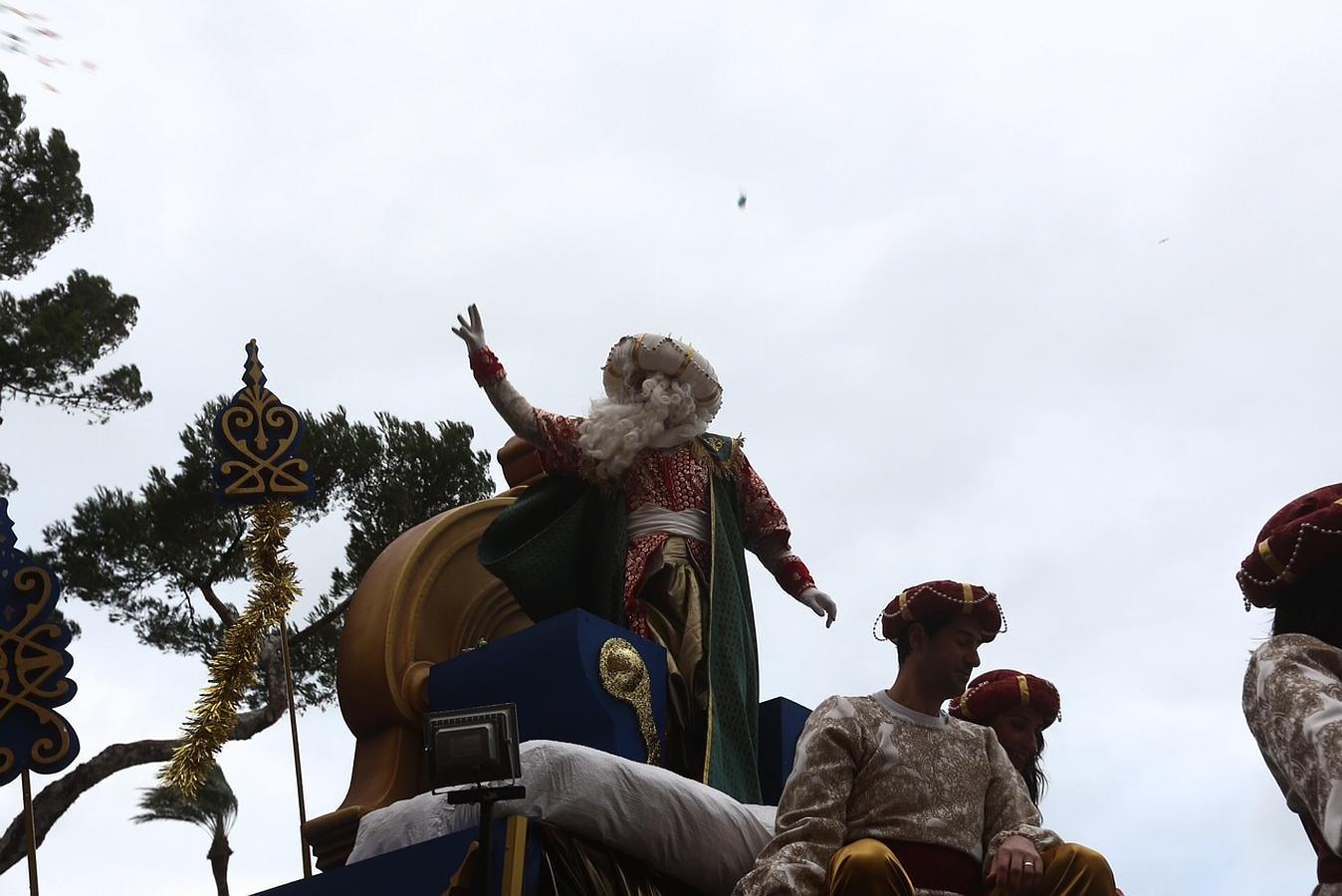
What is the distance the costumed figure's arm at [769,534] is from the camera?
6.91m

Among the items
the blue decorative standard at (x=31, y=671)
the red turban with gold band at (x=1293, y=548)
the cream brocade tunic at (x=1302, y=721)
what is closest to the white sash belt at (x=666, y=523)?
the blue decorative standard at (x=31, y=671)

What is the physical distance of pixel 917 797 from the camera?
4180mm

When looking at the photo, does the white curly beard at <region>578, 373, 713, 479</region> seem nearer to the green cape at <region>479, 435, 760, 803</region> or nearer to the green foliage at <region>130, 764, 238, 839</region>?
the green cape at <region>479, 435, 760, 803</region>

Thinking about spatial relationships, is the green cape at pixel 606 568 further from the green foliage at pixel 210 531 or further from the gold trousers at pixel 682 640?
the green foliage at pixel 210 531

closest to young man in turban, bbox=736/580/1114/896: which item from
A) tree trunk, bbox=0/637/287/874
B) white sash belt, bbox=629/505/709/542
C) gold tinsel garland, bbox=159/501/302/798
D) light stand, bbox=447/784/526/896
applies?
light stand, bbox=447/784/526/896

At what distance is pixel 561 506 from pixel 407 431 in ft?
24.8

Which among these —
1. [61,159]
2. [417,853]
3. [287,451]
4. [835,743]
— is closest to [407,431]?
[61,159]

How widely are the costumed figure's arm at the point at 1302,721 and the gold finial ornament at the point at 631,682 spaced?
2870mm

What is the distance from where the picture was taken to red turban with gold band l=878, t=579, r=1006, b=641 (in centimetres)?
432

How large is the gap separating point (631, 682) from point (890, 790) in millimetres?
1796

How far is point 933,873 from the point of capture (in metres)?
4.11

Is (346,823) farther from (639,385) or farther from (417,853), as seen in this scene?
(639,385)

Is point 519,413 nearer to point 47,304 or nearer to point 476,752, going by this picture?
point 476,752

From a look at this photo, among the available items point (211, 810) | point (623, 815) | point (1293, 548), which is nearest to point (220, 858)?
point (211, 810)
